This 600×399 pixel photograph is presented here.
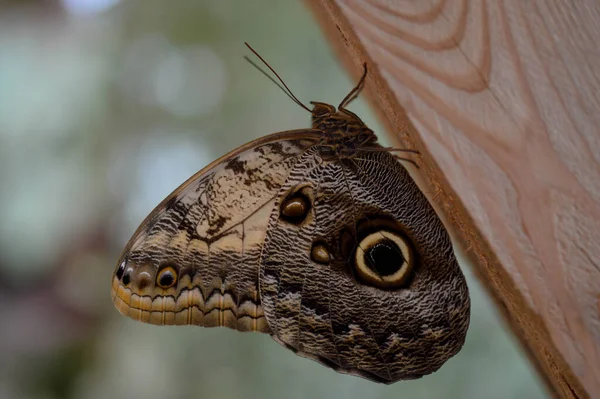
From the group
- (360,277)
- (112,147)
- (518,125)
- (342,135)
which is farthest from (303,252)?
(112,147)

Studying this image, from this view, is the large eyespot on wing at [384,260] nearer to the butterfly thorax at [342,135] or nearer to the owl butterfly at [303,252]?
the owl butterfly at [303,252]

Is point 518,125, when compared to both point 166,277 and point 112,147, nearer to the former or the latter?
point 166,277

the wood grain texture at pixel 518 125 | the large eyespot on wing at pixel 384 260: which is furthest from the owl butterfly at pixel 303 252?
the wood grain texture at pixel 518 125

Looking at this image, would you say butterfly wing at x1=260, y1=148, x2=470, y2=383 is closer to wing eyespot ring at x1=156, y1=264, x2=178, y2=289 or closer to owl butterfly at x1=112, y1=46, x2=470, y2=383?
owl butterfly at x1=112, y1=46, x2=470, y2=383

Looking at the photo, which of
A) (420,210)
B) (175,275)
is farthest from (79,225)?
(420,210)

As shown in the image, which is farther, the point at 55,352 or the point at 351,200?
the point at 55,352

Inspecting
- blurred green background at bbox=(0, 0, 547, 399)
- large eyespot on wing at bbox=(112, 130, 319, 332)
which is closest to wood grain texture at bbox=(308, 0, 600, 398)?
large eyespot on wing at bbox=(112, 130, 319, 332)

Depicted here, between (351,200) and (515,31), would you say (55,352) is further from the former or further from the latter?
(515,31)
